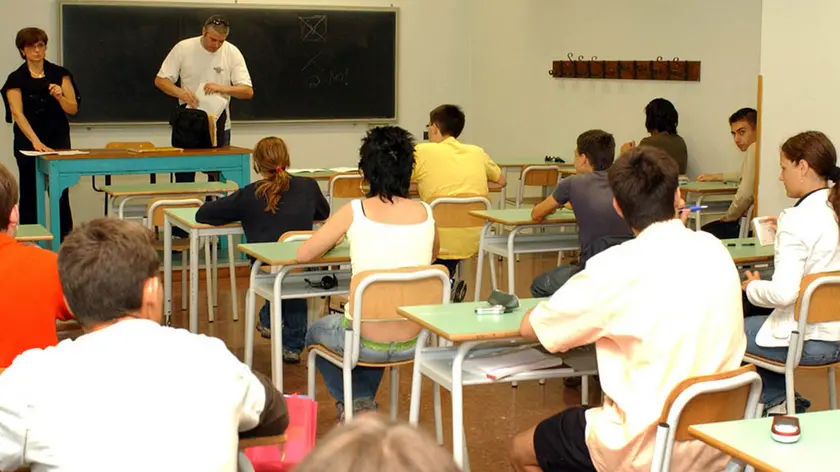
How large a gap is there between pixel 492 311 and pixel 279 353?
1.41m

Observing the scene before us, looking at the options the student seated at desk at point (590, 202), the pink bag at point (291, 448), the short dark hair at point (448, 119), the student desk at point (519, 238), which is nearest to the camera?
the pink bag at point (291, 448)

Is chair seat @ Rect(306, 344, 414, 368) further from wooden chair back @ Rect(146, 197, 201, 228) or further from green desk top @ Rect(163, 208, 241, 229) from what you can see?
wooden chair back @ Rect(146, 197, 201, 228)

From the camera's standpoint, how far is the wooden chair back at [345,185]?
24.1 feet

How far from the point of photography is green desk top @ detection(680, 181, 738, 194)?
698 centimetres

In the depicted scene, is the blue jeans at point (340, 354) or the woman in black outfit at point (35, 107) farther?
the woman in black outfit at point (35, 107)

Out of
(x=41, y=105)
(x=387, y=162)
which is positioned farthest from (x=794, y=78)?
(x=41, y=105)

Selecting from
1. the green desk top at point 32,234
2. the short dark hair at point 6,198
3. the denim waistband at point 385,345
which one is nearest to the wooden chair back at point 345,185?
the green desk top at point 32,234

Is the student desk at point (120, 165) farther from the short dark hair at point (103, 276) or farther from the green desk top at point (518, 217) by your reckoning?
the short dark hair at point (103, 276)

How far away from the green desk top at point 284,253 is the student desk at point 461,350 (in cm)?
99

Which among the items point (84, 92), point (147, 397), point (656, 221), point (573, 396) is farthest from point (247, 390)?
point (84, 92)

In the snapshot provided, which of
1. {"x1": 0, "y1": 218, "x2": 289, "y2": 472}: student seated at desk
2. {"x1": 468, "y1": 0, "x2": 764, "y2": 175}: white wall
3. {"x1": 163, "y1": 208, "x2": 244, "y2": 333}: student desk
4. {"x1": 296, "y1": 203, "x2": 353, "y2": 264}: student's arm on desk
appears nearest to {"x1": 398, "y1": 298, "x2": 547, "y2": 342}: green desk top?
{"x1": 296, "y1": 203, "x2": 353, "y2": 264}: student's arm on desk

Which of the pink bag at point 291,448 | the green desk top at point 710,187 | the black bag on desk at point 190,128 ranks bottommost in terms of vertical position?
the pink bag at point 291,448

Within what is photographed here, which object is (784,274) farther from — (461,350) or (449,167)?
(449,167)

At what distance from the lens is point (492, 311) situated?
3350mm
